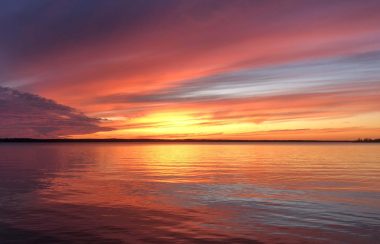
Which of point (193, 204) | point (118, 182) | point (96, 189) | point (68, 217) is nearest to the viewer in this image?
point (68, 217)

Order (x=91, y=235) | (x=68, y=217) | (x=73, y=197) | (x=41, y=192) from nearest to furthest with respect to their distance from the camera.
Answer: (x=91, y=235), (x=68, y=217), (x=73, y=197), (x=41, y=192)

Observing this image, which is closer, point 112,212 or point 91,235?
point 91,235

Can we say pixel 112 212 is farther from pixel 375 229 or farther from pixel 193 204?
pixel 375 229

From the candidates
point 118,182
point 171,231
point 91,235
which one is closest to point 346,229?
point 171,231

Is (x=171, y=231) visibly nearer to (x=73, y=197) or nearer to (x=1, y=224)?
(x=1, y=224)

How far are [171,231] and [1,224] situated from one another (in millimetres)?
8798

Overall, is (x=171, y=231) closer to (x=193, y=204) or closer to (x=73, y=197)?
(x=193, y=204)

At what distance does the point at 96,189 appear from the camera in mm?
34531

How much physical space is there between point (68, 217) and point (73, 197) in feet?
24.8

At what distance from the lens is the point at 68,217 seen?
22.6m

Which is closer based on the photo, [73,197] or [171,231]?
[171,231]

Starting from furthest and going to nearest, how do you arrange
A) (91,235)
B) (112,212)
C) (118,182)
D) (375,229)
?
(118,182) → (112,212) → (375,229) → (91,235)

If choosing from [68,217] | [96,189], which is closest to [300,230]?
[68,217]

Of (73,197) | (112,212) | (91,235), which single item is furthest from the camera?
(73,197)
